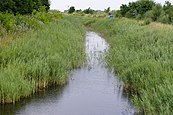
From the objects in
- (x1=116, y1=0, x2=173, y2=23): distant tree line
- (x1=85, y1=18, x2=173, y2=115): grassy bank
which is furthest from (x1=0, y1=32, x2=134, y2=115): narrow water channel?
(x1=116, y1=0, x2=173, y2=23): distant tree line

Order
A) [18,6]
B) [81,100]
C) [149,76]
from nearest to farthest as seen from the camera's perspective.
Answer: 1. [149,76]
2. [81,100]
3. [18,6]

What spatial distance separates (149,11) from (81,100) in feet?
123

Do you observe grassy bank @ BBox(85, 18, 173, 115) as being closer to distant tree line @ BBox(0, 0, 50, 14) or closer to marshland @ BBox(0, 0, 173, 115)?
marshland @ BBox(0, 0, 173, 115)

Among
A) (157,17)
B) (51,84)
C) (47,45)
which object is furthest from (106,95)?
(157,17)

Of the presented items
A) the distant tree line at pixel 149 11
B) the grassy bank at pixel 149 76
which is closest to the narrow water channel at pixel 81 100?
the grassy bank at pixel 149 76

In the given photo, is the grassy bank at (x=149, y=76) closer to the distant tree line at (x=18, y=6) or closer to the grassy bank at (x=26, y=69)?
the grassy bank at (x=26, y=69)

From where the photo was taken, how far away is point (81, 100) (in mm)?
12578

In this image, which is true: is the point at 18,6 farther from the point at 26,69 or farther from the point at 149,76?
the point at 149,76

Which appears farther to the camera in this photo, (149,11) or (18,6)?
(149,11)

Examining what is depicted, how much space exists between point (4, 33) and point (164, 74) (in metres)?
8.80

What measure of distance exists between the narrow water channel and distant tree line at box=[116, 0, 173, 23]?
86.4 feet

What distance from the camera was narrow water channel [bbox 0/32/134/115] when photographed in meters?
11.3

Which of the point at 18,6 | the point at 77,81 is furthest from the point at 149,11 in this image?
the point at 77,81

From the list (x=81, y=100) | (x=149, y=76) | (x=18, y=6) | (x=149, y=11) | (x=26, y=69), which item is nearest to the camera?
(x=149, y=76)
